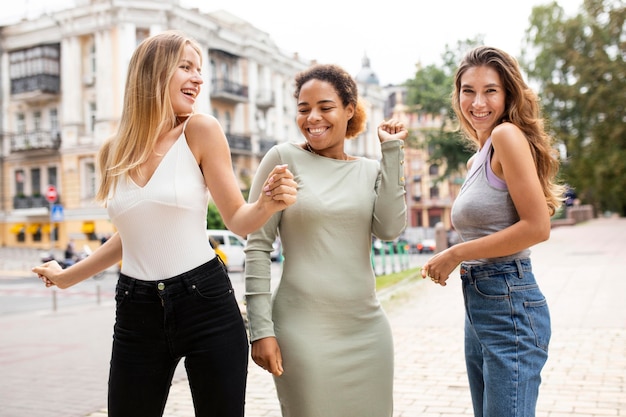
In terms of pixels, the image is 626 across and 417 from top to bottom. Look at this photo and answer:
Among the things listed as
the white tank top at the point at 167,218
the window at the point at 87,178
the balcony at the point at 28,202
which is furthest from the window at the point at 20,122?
the white tank top at the point at 167,218

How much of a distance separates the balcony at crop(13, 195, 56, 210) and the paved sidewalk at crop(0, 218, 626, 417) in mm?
25718

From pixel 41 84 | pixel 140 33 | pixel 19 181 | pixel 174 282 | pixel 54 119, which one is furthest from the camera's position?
pixel 19 181

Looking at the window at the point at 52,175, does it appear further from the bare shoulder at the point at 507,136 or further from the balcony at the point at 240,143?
the bare shoulder at the point at 507,136

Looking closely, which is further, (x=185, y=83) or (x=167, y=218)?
(x=185, y=83)

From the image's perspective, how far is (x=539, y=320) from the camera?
2.43 meters

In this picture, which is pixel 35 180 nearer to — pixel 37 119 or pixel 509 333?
pixel 37 119

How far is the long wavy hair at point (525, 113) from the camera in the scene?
8.16 feet

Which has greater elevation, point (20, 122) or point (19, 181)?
point (20, 122)

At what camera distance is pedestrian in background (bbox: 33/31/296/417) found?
7.76 feet

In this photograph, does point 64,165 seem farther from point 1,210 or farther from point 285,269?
point 285,269

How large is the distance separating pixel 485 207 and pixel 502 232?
129 mm

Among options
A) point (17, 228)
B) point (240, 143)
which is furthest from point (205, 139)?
point (240, 143)

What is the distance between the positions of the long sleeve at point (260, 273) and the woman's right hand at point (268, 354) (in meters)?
0.02

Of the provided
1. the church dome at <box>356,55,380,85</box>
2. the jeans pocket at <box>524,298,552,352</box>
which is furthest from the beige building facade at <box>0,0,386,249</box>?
the church dome at <box>356,55,380,85</box>
